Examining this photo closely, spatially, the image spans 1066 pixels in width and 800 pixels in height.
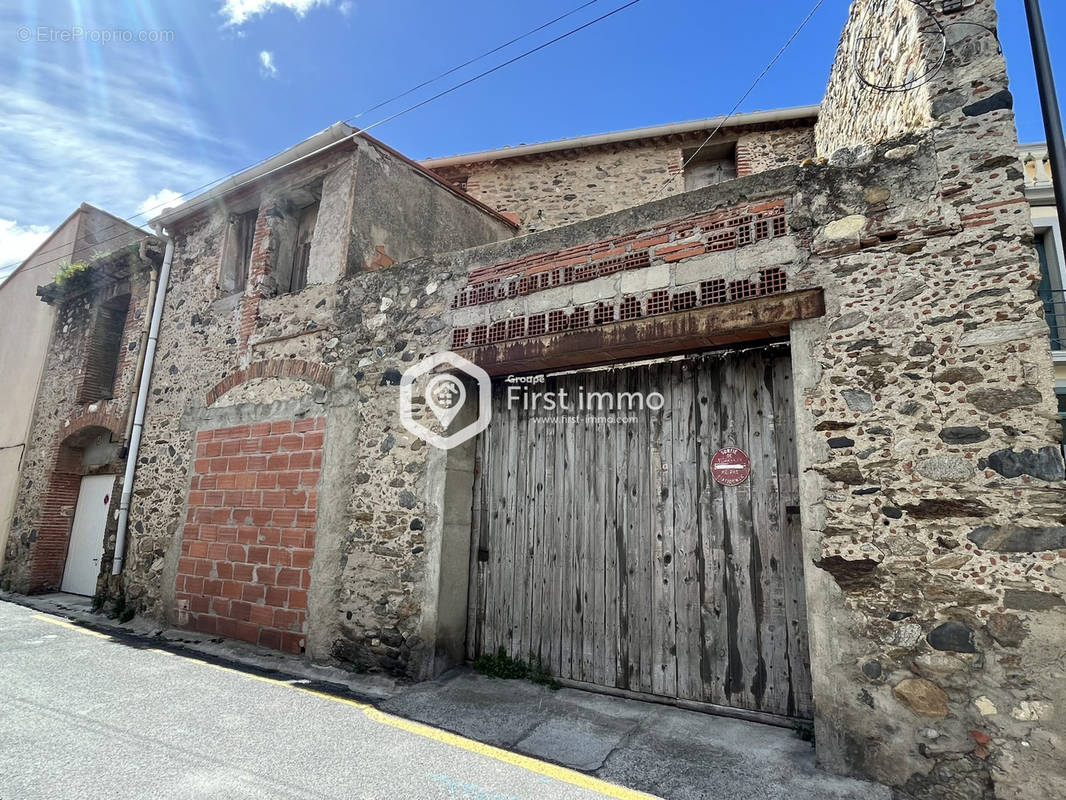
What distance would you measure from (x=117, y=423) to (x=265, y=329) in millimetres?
3449

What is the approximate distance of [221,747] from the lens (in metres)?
3.27

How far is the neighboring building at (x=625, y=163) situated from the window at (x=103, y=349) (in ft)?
18.7

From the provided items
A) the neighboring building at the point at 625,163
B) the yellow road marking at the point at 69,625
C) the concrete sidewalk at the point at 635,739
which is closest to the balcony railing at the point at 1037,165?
the neighboring building at the point at 625,163

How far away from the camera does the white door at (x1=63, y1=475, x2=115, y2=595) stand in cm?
837

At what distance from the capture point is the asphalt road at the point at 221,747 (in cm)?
282

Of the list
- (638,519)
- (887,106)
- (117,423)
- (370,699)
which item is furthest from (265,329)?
(887,106)

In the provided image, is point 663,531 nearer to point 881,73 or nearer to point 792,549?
point 792,549

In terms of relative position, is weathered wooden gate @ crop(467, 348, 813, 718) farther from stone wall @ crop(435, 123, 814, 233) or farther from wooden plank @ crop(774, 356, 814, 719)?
→ stone wall @ crop(435, 123, 814, 233)

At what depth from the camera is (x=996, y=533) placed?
2.74m

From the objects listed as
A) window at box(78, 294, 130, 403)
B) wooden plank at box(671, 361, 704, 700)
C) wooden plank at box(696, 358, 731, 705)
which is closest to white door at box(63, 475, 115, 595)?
window at box(78, 294, 130, 403)

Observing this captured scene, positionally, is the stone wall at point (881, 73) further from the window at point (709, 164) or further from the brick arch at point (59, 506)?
the brick arch at point (59, 506)

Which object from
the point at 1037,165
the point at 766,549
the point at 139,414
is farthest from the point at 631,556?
the point at 1037,165

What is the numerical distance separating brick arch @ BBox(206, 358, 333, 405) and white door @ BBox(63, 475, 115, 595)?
3.58 meters

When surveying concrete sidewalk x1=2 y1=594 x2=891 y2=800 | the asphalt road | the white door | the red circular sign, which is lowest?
the asphalt road
